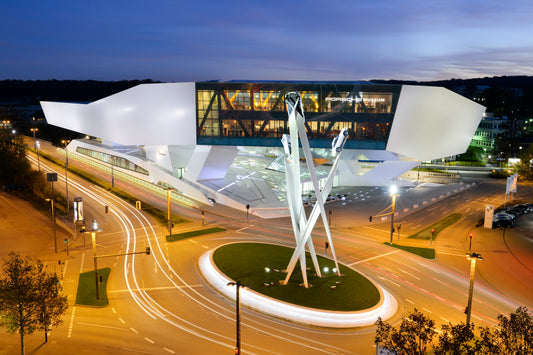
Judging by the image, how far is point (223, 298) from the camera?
2867 centimetres

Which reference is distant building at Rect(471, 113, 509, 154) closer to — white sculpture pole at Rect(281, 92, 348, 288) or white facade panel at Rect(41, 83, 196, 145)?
white facade panel at Rect(41, 83, 196, 145)

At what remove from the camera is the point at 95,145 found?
2751 inches

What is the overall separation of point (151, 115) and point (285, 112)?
17.2 m

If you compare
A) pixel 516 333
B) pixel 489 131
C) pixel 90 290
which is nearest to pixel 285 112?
pixel 90 290

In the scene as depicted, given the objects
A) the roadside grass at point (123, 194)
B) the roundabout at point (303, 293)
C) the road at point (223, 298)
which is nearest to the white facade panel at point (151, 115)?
the roadside grass at point (123, 194)

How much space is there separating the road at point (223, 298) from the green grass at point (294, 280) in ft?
6.12

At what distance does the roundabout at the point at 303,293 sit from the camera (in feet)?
83.7

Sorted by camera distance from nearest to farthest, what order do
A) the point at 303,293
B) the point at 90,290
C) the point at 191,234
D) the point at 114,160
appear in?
the point at 303,293 < the point at 90,290 < the point at 191,234 < the point at 114,160

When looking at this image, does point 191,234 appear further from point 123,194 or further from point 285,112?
point 285,112

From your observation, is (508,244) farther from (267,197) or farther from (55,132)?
(55,132)

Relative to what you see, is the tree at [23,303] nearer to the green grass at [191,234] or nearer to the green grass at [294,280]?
the green grass at [294,280]

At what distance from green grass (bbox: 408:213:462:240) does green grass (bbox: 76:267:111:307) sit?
28.2 metres

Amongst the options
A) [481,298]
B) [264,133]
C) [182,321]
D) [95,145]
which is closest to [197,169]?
[264,133]

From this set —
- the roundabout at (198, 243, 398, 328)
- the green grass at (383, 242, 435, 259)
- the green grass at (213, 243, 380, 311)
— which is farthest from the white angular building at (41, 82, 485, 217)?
the roundabout at (198, 243, 398, 328)
